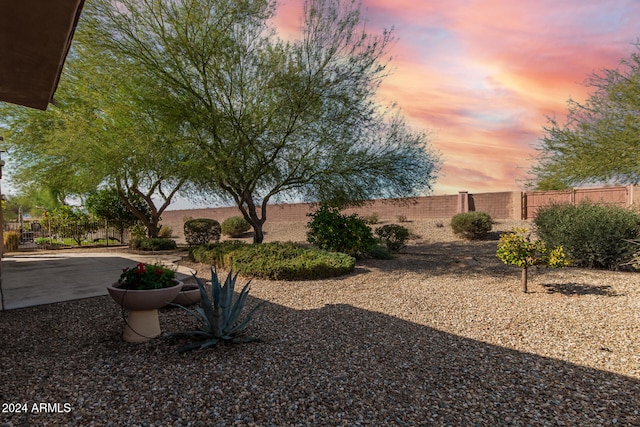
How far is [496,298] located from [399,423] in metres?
4.45

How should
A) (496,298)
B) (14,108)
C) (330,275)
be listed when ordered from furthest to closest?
(14,108), (330,275), (496,298)

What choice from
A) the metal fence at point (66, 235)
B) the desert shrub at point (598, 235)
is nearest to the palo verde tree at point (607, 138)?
the desert shrub at point (598, 235)

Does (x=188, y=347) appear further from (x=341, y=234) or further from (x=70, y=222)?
(x=70, y=222)

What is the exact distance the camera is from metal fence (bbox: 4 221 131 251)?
17.1m

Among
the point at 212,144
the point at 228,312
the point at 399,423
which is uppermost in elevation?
the point at 212,144

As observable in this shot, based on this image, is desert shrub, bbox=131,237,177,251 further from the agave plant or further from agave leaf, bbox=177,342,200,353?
agave leaf, bbox=177,342,200,353

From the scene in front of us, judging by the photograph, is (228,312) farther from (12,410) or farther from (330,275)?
(330,275)

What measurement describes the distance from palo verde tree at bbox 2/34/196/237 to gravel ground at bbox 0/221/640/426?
578 centimetres

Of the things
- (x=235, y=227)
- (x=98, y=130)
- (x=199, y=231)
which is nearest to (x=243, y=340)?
(x=98, y=130)

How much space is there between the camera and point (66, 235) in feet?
59.1

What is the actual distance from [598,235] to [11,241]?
21.4 m

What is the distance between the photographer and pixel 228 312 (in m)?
4.12

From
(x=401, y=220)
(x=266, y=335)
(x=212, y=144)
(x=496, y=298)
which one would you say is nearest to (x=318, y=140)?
(x=212, y=144)

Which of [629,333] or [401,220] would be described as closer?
[629,333]
